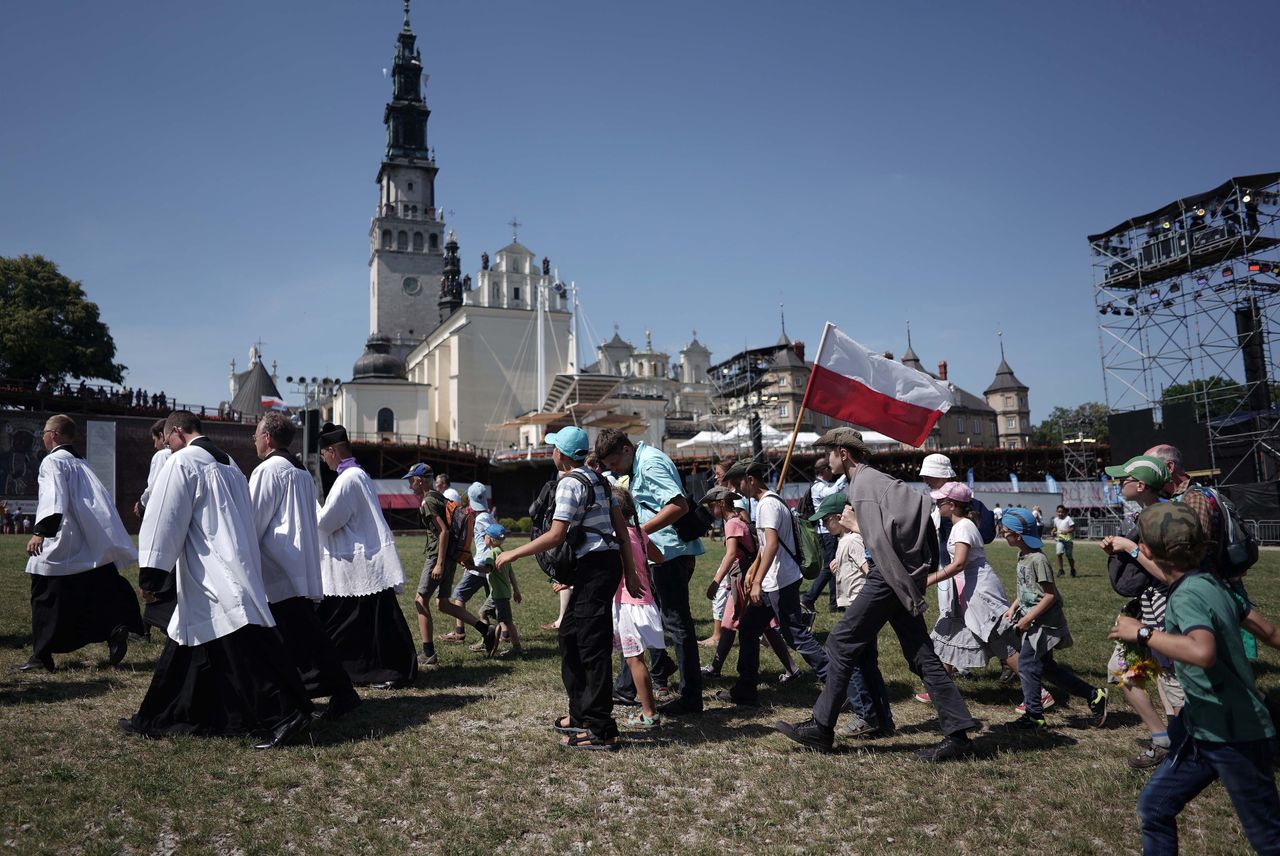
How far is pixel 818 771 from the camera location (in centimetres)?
474

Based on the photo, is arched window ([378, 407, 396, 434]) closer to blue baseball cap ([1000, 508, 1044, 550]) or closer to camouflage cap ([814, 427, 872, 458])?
blue baseball cap ([1000, 508, 1044, 550])

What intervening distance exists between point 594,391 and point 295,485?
55917mm

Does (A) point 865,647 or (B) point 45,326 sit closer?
(A) point 865,647

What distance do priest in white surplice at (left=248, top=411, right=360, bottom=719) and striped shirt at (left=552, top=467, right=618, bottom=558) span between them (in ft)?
6.60

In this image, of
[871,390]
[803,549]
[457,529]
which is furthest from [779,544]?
[457,529]

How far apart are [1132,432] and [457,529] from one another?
29.2 m

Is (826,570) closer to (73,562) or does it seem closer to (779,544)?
(779,544)

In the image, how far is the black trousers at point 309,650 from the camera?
5.77 m

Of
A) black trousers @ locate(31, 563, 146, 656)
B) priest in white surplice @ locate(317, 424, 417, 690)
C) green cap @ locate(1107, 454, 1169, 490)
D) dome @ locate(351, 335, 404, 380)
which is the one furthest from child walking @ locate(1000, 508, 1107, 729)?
dome @ locate(351, 335, 404, 380)

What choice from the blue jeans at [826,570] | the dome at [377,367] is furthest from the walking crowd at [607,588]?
the dome at [377,367]

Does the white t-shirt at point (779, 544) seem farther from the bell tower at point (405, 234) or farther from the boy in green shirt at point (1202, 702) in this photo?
the bell tower at point (405, 234)

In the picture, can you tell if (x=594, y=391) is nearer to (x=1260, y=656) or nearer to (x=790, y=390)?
(x=790, y=390)

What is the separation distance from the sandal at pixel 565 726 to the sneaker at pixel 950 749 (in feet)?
6.83

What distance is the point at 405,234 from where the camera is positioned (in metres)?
91.4
